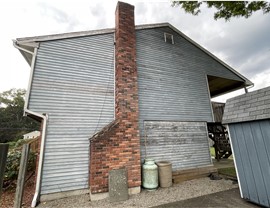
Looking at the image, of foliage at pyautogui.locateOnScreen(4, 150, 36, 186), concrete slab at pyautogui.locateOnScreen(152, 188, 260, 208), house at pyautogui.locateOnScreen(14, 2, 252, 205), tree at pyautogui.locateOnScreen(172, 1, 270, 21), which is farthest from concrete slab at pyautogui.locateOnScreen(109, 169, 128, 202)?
tree at pyautogui.locateOnScreen(172, 1, 270, 21)

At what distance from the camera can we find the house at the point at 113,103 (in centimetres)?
463

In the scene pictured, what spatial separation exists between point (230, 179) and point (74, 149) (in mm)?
6034

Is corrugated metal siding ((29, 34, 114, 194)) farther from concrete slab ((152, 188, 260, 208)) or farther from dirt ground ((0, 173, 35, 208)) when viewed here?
concrete slab ((152, 188, 260, 208))

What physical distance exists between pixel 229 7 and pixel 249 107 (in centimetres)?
525

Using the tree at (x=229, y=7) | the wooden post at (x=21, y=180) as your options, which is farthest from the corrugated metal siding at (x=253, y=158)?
the tree at (x=229, y=7)

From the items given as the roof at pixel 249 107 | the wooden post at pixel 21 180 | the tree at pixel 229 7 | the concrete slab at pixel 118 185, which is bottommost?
the concrete slab at pixel 118 185

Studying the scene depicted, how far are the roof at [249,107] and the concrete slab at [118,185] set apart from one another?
359 centimetres

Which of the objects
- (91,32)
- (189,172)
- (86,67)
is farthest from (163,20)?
(189,172)

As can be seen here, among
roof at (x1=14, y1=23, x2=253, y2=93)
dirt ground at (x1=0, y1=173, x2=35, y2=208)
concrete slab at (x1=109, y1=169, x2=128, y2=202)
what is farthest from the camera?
roof at (x1=14, y1=23, x2=253, y2=93)

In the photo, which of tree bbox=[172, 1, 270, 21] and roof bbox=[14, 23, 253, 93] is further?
tree bbox=[172, 1, 270, 21]

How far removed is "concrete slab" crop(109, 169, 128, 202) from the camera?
4.22 m

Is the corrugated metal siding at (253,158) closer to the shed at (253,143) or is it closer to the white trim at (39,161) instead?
the shed at (253,143)

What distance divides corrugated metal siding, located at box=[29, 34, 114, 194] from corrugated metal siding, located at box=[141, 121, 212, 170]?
6.26ft

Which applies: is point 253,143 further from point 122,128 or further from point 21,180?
point 21,180
